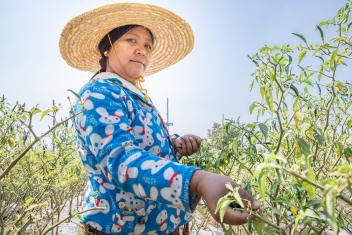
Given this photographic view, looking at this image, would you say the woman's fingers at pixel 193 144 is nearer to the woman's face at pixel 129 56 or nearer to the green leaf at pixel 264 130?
the woman's face at pixel 129 56

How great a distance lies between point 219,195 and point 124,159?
31 cm

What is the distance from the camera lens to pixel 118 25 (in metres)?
1.72

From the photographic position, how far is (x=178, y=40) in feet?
7.21

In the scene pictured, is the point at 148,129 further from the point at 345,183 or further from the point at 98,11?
the point at 345,183

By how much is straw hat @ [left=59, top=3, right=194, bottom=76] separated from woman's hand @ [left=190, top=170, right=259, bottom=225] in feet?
3.86

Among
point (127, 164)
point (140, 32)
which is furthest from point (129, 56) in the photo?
point (127, 164)

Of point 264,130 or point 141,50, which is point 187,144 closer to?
point 141,50

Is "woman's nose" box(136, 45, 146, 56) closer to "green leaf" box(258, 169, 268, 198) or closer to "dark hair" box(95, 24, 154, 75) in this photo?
"dark hair" box(95, 24, 154, 75)

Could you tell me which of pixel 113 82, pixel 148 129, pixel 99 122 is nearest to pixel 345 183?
pixel 99 122

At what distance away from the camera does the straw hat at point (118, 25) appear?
68.0 inches

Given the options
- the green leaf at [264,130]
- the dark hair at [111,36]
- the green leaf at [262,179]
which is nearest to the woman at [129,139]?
the dark hair at [111,36]

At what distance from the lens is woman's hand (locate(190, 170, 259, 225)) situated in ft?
2.19

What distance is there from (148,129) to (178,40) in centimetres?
Answer: 104

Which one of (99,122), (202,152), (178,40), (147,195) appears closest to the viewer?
(147,195)
